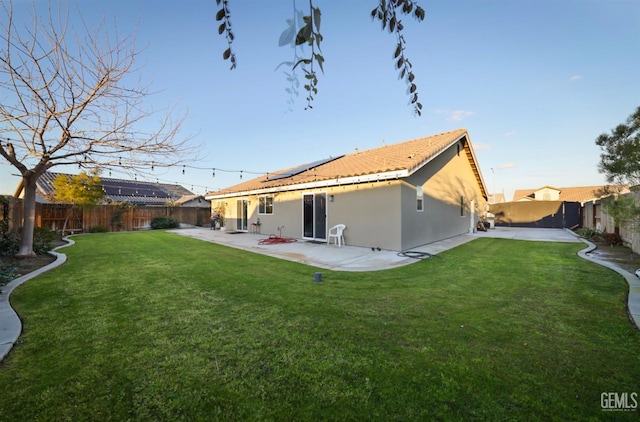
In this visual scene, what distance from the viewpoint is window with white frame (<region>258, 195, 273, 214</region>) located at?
1381 cm

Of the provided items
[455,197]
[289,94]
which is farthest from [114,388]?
[455,197]

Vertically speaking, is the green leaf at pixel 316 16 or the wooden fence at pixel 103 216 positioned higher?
the green leaf at pixel 316 16

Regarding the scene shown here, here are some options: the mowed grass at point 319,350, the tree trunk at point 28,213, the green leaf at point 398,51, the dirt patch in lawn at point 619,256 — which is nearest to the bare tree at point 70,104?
the tree trunk at point 28,213

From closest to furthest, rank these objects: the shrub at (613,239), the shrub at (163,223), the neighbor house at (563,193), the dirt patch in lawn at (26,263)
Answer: the dirt patch in lawn at (26,263), the shrub at (613,239), the shrub at (163,223), the neighbor house at (563,193)

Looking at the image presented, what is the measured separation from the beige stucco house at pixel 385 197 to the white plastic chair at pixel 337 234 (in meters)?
0.24

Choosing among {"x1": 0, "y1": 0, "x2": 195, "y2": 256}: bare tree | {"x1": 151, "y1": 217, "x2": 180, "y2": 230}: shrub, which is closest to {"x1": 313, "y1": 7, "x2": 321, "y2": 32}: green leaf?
{"x1": 0, "y1": 0, "x2": 195, "y2": 256}: bare tree

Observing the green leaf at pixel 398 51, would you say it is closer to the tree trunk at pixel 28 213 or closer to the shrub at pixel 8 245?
the tree trunk at pixel 28 213

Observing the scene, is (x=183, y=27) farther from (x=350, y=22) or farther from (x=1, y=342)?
(x=1, y=342)

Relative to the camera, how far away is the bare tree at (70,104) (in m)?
5.11

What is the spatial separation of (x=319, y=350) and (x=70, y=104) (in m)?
7.48

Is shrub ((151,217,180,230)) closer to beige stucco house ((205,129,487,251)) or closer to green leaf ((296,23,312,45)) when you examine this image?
beige stucco house ((205,129,487,251))

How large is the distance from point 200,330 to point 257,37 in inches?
147

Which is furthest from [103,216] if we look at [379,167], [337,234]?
[379,167]

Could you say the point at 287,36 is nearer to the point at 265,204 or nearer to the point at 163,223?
the point at 265,204
